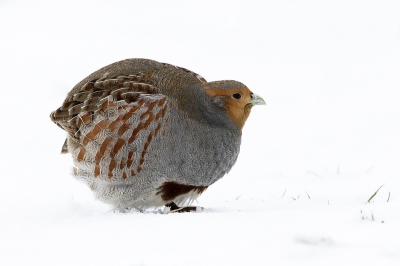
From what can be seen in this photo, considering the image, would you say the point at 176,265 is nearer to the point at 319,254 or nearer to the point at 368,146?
the point at 319,254

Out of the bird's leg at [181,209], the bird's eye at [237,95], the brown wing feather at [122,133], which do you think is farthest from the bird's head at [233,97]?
the bird's leg at [181,209]

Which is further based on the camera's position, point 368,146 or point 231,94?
point 368,146

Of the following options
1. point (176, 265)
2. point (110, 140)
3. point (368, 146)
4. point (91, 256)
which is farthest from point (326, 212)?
point (368, 146)

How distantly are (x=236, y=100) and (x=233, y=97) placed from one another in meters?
0.03

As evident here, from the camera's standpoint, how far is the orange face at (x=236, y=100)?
4457 mm

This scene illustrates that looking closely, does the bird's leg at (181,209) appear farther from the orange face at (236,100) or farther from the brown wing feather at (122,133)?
the orange face at (236,100)

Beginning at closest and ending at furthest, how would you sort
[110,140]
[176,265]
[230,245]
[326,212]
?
[176,265] → [230,245] → [326,212] → [110,140]

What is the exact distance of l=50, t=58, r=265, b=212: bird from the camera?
427cm

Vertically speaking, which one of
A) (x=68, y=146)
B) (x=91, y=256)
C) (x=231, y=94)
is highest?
(x=231, y=94)

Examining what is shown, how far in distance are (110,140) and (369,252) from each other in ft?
6.89

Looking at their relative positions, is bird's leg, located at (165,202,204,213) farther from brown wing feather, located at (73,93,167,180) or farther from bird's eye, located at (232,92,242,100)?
bird's eye, located at (232,92,242,100)

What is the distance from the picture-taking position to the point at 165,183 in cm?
436

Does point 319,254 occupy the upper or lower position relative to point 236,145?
lower

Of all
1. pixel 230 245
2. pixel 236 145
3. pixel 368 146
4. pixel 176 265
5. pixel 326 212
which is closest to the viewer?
pixel 176 265
